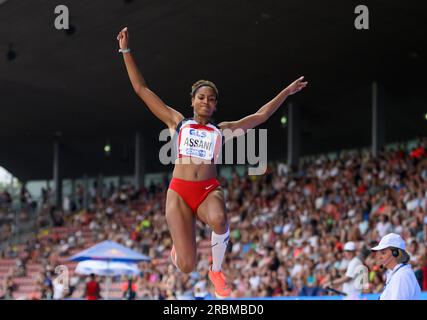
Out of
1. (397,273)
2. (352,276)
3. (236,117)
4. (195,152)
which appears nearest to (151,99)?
(195,152)

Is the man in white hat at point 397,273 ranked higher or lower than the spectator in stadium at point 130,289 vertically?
higher

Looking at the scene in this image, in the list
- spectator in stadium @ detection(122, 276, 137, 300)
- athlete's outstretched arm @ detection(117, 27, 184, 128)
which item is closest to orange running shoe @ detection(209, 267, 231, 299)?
athlete's outstretched arm @ detection(117, 27, 184, 128)

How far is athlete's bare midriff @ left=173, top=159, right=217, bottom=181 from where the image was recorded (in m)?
7.80

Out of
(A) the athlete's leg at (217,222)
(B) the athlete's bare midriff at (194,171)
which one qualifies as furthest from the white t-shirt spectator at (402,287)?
(B) the athlete's bare midriff at (194,171)

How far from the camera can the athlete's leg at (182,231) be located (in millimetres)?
7625

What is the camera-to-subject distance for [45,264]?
26.8 meters

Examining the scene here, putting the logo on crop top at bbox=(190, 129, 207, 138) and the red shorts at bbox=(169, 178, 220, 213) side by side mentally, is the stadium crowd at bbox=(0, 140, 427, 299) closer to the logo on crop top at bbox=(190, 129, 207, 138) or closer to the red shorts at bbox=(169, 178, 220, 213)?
the red shorts at bbox=(169, 178, 220, 213)

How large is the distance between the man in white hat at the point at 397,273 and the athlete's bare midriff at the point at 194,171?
181 centimetres

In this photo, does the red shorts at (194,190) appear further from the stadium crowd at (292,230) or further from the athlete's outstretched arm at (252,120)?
the stadium crowd at (292,230)

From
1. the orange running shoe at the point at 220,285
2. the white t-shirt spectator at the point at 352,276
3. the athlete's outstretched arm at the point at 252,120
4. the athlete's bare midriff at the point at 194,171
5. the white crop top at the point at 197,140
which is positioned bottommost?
the white t-shirt spectator at the point at 352,276

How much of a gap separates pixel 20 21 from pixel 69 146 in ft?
53.2
